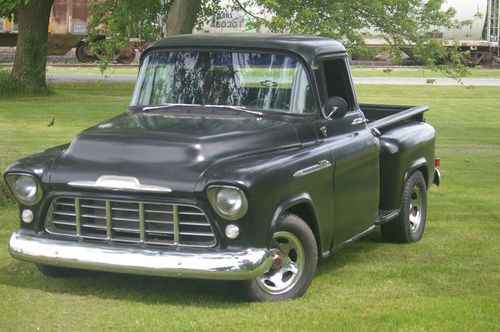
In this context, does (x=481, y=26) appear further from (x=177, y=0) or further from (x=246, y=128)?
(x=246, y=128)

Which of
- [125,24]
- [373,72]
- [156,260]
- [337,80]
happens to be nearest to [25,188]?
[156,260]

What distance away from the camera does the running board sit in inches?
339

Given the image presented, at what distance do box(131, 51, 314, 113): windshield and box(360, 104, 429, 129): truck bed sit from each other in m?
1.32

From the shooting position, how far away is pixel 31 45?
85.0ft

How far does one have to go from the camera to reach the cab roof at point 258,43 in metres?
7.82

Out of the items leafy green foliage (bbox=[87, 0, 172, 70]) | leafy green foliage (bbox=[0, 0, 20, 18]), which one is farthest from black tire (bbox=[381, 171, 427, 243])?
leafy green foliage (bbox=[0, 0, 20, 18])

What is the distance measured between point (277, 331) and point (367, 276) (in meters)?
1.79

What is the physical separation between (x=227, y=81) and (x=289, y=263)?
59.7 inches

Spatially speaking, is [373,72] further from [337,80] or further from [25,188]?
[25,188]

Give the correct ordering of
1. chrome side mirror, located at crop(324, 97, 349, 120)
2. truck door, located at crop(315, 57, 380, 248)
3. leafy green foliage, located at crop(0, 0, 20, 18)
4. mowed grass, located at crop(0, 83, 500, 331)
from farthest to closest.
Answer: leafy green foliage, located at crop(0, 0, 20, 18) → chrome side mirror, located at crop(324, 97, 349, 120) → truck door, located at crop(315, 57, 380, 248) → mowed grass, located at crop(0, 83, 500, 331)

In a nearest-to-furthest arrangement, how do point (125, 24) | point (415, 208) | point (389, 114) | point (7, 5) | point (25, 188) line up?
point (25, 188)
point (415, 208)
point (389, 114)
point (125, 24)
point (7, 5)

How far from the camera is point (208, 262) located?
6.51m

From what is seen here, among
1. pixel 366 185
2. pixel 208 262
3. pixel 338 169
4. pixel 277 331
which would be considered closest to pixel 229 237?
pixel 208 262

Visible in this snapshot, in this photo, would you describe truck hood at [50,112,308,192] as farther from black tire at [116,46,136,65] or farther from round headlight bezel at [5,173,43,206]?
black tire at [116,46,136,65]
